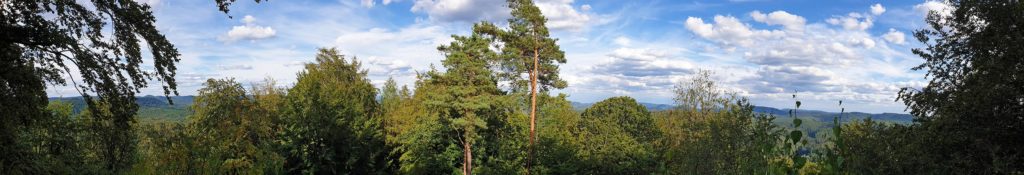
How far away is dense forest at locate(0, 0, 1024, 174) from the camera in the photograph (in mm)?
9016

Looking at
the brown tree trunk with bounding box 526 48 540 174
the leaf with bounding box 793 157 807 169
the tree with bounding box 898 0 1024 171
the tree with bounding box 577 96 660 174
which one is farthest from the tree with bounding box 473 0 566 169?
the leaf with bounding box 793 157 807 169

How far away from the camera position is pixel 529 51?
93.8 ft

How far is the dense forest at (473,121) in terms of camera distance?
29.6 ft

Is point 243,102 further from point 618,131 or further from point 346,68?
point 618,131

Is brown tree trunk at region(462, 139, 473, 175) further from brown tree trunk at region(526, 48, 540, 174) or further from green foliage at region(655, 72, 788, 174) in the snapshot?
green foliage at region(655, 72, 788, 174)

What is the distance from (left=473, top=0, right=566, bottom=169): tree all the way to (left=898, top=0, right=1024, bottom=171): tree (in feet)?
50.6

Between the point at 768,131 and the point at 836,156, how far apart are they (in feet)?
1.34

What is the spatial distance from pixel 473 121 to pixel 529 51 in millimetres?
4625

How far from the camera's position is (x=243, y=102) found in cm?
3216

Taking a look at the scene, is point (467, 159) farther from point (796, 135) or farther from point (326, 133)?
point (796, 135)

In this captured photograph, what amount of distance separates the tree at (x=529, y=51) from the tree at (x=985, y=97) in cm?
1543

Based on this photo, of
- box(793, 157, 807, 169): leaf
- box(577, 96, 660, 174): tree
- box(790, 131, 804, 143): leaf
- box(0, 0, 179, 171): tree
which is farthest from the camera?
box(577, 96, 660, 174): tree

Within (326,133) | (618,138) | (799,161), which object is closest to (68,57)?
(799,161)

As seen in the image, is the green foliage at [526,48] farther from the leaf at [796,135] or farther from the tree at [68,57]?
the leaf at [796,135]
